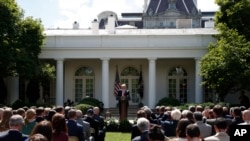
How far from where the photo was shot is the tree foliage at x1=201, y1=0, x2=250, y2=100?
96.6 ft

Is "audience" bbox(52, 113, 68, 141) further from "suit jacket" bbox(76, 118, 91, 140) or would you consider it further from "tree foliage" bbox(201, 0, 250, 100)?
"tree foliage" bbox(201, 0, 250, 100)

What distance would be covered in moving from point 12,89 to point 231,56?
1680cm

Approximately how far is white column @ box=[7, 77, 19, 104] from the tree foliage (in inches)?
563

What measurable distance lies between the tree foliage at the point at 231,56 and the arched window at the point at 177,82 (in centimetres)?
664

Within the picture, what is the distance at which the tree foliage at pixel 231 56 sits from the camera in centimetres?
2944

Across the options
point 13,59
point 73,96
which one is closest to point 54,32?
point 73,96

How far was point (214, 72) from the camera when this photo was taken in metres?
30.0

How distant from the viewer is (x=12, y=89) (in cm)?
3619

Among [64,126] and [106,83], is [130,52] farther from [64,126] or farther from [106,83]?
[64,126]

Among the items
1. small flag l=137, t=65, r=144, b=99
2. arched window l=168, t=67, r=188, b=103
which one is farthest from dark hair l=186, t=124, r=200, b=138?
arched window l=168, t=67, r=188, b=103

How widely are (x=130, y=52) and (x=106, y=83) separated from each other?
2.96m

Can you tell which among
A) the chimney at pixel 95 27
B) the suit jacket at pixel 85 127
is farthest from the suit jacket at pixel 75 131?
the chimney at pixel 95 27

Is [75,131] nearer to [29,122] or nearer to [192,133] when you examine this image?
[29,122]

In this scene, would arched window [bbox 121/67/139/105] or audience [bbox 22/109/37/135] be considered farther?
arched window [bbox 121/67/139/105]
